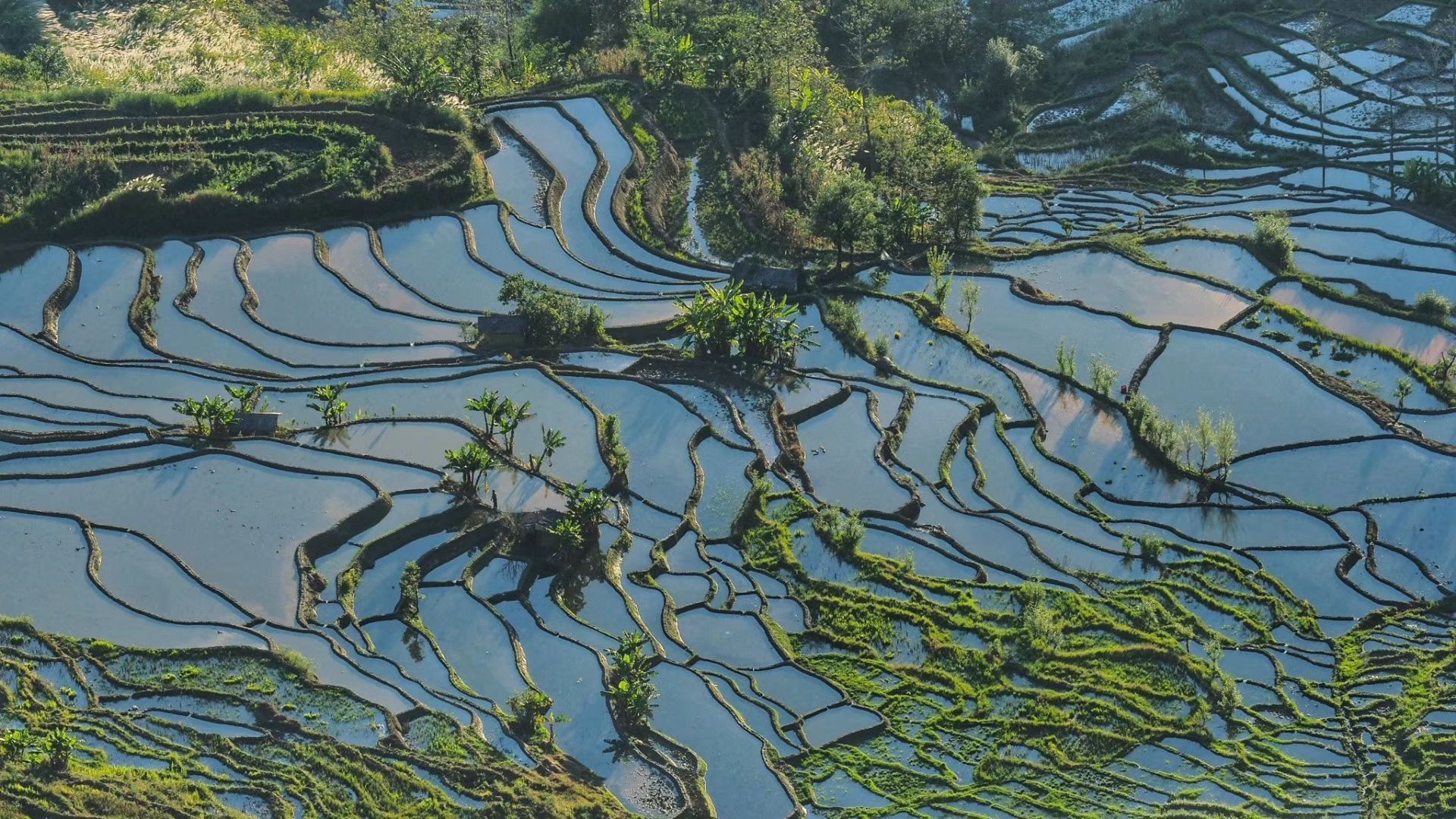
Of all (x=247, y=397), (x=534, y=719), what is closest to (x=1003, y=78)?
(x=247, y=397)

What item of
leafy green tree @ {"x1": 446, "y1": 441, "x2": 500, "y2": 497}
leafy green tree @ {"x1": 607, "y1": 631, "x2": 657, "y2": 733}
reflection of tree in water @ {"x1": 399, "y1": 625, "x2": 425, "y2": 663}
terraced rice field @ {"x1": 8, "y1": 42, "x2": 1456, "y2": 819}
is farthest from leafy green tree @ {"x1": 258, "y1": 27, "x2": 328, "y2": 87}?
leafy green tree @ {"x1": 607, "y1": 631, "x2": 657, "y2": 733}

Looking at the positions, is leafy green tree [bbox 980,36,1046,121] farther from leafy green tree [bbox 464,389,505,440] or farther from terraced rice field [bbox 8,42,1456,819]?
leafy green tree [bbox 464,389,505,440]

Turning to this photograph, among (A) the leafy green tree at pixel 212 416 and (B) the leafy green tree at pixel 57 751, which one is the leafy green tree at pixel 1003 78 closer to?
(A) the leafy green tree at pixel 212 416

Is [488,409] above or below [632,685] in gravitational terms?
above

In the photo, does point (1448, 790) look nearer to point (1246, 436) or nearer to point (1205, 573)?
point (1205, 573)

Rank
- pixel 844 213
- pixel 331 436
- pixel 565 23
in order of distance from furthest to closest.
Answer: pixel 565 23, pixel 844 213, pixel 331 436

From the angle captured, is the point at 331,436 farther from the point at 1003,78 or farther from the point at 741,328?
the point at 1003,78

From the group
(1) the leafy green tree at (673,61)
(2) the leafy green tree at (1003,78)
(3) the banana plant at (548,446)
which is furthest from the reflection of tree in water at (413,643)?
(2) the leafy green tree at (1003,78)
